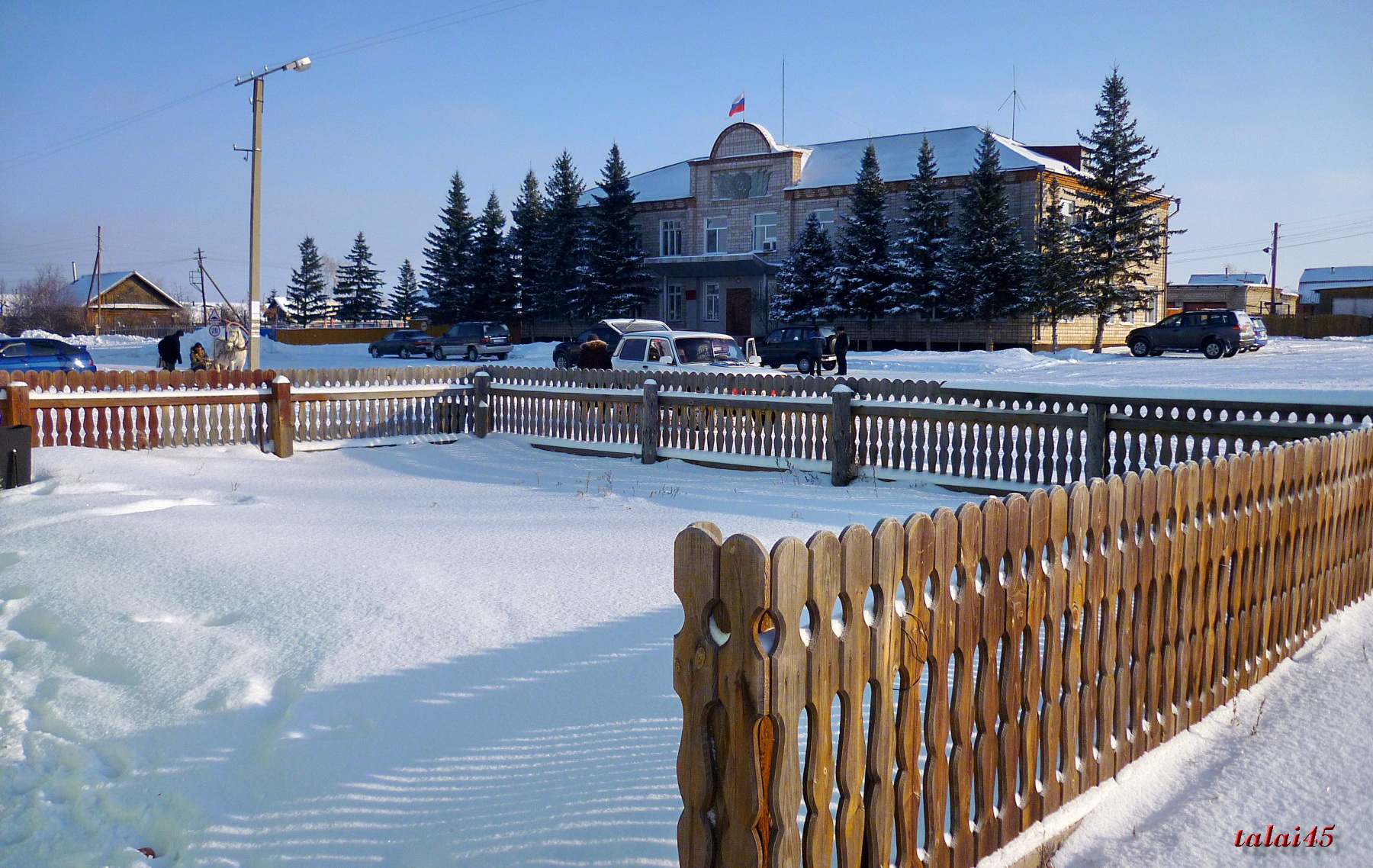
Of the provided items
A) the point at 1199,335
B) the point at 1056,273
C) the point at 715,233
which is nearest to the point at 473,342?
the point at 715,233

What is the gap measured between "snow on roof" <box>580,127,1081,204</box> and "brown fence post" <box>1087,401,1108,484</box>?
112ft

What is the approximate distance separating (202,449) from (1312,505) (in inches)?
496

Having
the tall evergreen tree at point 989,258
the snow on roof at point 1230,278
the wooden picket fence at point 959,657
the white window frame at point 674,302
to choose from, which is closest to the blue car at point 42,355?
the white window frame at point 674,302

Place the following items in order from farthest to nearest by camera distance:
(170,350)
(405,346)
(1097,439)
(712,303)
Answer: (712,303) → (405,346) → (170,350) → (1097,439)

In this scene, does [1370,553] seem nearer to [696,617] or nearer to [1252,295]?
[696,617]

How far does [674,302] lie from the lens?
170 feet

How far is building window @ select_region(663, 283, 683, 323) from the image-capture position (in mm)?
51375

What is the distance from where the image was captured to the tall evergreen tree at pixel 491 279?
54344mm

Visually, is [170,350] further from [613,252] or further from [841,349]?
[613,252]

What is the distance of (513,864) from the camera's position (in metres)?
3.46

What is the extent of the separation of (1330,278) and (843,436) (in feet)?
373

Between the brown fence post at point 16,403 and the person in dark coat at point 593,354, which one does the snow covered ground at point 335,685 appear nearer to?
the brown fence post at point 16,403

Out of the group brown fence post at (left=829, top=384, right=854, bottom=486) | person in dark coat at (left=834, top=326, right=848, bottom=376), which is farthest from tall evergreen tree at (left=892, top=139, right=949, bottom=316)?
brown fence post at (left=829, top=384, right=854, bottom=486)

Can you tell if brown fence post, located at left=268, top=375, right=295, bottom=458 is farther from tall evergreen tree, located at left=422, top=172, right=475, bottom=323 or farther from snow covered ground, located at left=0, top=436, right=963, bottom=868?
tall evergreen tree, located at left=422, top=172, right=475, bottom=323
